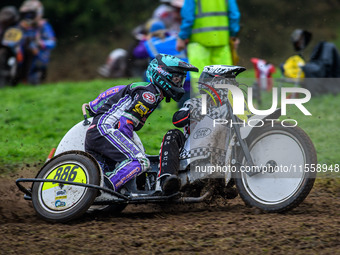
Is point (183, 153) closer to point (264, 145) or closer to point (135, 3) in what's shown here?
point (264, 145)

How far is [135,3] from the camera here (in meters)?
28.0

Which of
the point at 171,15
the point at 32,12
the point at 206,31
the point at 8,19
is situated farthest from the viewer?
the point at 8,19

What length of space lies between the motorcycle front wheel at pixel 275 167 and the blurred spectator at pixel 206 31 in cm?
395

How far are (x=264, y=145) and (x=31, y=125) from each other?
249 inches

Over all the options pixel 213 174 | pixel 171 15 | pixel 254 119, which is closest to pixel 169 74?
pixel 254 119

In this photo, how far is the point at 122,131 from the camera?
6.33 m

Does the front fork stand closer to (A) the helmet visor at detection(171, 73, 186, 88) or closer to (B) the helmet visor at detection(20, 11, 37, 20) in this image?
(A) the helmet visor at detection(171, 73, 186, 88)

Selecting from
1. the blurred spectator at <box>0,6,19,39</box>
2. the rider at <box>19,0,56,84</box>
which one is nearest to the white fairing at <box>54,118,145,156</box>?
the rider at <box>19,0,56,84</box>

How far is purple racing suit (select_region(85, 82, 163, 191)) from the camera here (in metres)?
6.25

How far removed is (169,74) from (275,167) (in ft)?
4.31

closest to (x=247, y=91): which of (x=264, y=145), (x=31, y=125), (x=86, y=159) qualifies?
(x=264, y=145)

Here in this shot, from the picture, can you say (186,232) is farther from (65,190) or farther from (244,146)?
(65,190)

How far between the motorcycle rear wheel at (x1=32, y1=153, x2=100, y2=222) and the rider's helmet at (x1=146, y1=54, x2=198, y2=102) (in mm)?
976

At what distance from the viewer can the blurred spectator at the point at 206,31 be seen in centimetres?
993
